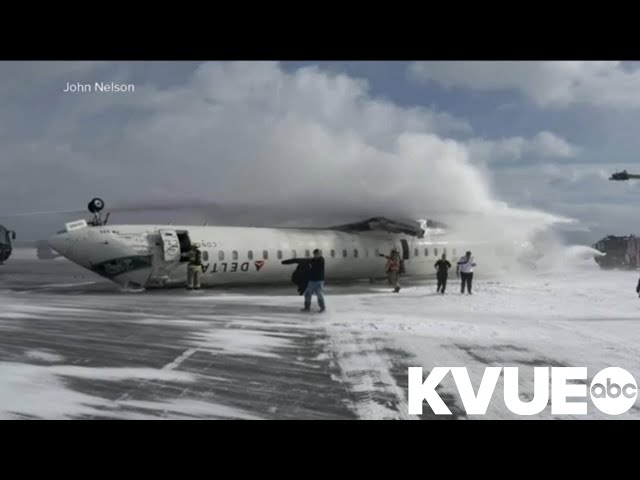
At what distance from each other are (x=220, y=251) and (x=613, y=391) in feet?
55.4

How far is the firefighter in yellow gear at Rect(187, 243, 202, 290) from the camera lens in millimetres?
21797

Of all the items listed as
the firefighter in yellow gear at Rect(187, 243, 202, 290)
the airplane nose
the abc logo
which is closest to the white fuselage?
the airplane nose

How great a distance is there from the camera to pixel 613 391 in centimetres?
752

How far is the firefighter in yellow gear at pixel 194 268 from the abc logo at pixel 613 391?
52.5 ft

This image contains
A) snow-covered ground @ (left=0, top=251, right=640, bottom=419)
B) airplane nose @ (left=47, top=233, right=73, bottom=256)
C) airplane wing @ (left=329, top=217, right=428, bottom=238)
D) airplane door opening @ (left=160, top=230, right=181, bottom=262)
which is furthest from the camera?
airplane wing @ (left=329, top=217, right=428, bottom=238)

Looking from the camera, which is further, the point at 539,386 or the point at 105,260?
the point at 105,260

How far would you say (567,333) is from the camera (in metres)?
11.9

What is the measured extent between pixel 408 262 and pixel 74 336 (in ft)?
61.1

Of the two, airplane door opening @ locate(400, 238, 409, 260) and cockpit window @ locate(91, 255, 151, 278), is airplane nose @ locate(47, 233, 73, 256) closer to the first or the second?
cockpit window @ locate(91, 255, 151, 278)

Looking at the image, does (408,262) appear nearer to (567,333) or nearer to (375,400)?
(567,333)

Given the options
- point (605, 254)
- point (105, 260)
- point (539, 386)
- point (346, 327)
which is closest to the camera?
point (539, 386)

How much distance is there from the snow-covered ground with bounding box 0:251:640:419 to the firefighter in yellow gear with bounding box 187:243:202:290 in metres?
2.64

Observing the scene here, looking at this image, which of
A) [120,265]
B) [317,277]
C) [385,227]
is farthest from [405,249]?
[120,265]
